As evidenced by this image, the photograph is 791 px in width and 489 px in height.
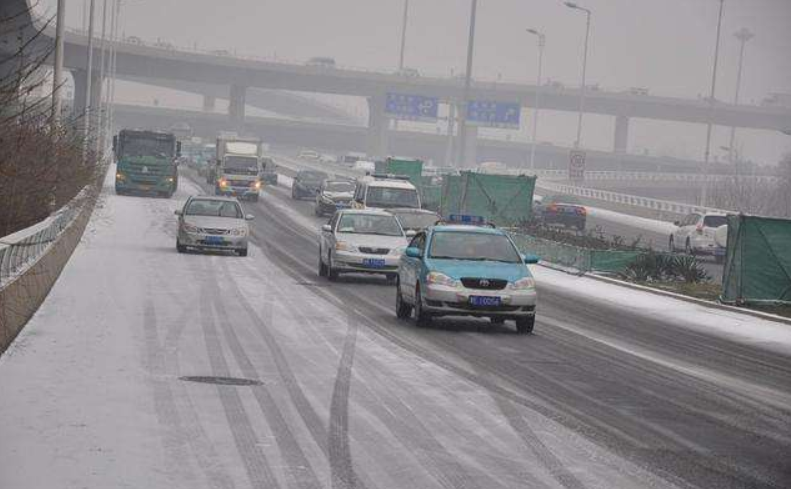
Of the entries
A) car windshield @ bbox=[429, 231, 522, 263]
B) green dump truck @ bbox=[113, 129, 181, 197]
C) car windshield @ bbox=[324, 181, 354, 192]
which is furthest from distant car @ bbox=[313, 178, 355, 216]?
car windshield @ bbox=[429, 231, 522, 263]

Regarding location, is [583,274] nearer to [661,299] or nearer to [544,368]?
[661,299]

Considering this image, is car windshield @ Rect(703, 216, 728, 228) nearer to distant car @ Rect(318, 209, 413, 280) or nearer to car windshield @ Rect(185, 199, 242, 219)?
car windshield @ Rect(185, 199, 242, 219)

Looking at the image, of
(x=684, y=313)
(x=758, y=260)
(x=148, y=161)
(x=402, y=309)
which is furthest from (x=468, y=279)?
(x=148, y=161)

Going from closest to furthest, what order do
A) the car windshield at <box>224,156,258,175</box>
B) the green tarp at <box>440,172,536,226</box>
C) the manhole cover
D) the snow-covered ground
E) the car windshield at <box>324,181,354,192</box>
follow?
1. the snow-covered ground
2. the manhole cover
3. the green tarp at <box>440,172,536,226</box>
4. the car windshield at <box>324,181,354,192</box>
5. the car windshield at <box>224,156,258,175</box>

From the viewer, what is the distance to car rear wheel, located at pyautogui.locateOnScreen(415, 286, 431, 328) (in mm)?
23922

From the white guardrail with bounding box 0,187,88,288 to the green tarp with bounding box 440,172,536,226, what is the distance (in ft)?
84.8

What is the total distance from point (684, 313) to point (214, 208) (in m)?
13.7

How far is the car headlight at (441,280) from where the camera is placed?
77.0 ft

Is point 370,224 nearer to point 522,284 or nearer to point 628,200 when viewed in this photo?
point 522,284

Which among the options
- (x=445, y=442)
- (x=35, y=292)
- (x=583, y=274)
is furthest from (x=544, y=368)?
(x=583, y=274)

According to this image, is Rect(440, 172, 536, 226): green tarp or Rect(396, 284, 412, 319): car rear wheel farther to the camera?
Rect(440, 172, 536, 226): green tarp

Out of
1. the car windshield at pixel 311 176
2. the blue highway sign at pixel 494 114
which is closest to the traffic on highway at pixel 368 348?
the car windshield at pixel 311 176

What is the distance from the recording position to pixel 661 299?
3447 centimetres

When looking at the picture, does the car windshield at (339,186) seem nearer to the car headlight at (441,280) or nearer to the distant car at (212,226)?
the distant car at (212,226)
